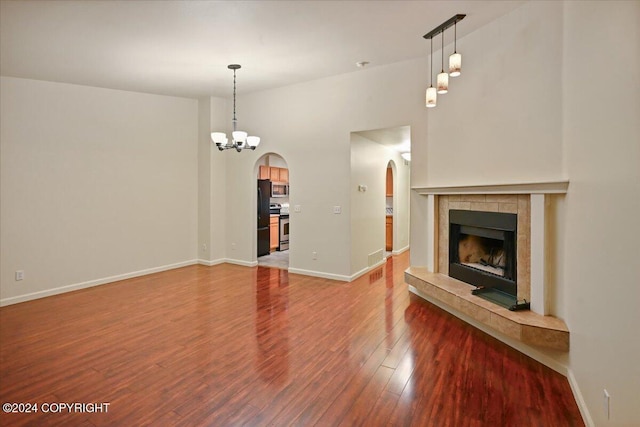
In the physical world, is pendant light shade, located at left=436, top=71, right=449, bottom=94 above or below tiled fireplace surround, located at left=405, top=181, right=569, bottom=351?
above

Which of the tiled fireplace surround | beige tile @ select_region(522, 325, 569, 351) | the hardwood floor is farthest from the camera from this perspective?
the tiled fireplace surround

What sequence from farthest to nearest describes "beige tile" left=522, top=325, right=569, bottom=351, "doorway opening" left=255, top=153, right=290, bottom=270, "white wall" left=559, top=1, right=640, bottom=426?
1. "doorway opening" left=255, top=153, right=290, bottom=270
2. "beige tile" left=522, top=325, right=569, bottom=351
3. "white wall" left=559, top=1, right=640, bottom=426

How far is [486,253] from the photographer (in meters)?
3.82

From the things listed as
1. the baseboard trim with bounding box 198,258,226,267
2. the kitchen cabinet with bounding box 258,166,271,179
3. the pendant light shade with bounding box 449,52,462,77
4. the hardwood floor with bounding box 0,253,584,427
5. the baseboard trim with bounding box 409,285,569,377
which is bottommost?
the hardwood floor with bounding box 0,253,584,427

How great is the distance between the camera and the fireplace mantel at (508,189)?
105 inches

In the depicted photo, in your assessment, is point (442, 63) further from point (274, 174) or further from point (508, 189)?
point (274, 174)

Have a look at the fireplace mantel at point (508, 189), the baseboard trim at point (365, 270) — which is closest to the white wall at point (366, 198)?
the baseboard trim at point (365, 270)

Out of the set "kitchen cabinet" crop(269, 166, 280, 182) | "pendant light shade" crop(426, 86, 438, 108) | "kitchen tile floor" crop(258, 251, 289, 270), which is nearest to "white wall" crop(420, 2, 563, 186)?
"pendant light shade" crop(426, 86, 438, 108)

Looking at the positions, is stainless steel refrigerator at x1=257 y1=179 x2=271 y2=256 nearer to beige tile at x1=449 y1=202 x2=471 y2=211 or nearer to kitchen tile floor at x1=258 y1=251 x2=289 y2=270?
kitchen tile floor at x1=258 y1=251 x2=289 y2=270

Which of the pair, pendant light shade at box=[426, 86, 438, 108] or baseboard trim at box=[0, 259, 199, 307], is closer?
pendant light shade at box=[426, 86, 438, 108]

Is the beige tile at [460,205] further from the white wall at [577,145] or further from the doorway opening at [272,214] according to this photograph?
the doorway opening at [272,214]

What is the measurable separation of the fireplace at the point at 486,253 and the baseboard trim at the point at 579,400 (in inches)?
25.6

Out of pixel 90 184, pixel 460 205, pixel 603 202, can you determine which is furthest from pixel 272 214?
pixel 603 202

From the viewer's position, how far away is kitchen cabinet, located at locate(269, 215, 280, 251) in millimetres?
7871
